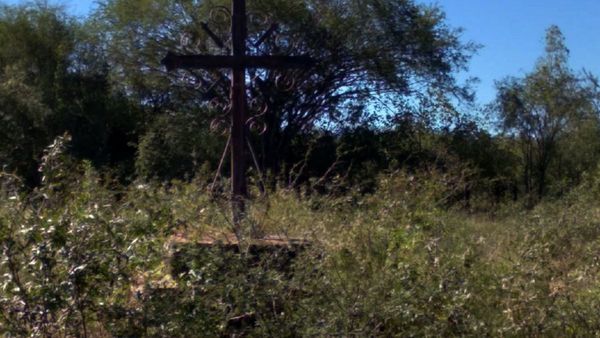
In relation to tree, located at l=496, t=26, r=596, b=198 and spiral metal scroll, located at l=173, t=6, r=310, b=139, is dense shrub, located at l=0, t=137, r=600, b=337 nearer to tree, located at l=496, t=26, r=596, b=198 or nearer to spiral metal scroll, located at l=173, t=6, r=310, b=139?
spiral metal scroll, located at l=173, t=6, r=310, b=139

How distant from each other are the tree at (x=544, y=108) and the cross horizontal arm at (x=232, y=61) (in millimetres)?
19015

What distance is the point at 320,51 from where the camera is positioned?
22.3 m

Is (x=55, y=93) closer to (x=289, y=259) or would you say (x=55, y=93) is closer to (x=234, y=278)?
(x=289, y=259)

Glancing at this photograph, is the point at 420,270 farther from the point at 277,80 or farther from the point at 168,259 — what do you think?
the point at 277,80

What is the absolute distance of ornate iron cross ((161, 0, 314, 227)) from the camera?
27.7 ft

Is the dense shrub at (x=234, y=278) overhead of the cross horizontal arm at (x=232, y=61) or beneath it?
beneath

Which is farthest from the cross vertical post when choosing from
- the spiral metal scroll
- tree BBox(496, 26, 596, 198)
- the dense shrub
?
tree BBox(496, 26, 596, 198)

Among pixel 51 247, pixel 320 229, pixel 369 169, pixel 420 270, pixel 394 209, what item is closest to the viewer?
pixel 51 247

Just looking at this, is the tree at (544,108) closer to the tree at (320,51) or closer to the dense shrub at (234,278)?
the tree at (320,51)

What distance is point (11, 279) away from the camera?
15.5ft

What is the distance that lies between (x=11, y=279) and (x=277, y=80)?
413 inches

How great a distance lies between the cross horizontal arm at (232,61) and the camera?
861 centimetres

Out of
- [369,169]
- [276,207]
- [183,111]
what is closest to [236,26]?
[276,207]

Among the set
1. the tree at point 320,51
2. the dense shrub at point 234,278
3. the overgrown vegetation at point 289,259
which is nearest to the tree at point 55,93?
the tree at point 320,51
